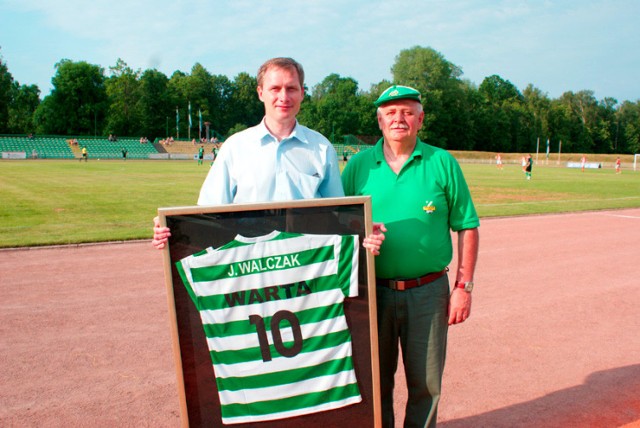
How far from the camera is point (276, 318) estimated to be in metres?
2.80

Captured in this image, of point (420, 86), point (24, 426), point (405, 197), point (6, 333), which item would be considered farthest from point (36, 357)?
point (420, 86)

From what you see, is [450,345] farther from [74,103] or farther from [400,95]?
[74,103]

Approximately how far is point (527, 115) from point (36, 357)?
12316 centimetres

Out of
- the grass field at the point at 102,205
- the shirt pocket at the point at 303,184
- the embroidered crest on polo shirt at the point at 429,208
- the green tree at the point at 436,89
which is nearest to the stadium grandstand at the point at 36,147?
the grass field at the point at 102,205

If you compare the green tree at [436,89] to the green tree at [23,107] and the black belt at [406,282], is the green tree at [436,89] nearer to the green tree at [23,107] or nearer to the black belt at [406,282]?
the green tree at [23,107]

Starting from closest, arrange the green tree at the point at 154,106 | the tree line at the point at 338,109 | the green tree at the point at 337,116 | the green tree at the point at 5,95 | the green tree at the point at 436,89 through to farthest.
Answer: the green tree at the point at 5,95, the tree line at the point at 338,109, the green tree at the point at 154,106, the green tree at the point at 436,89, the green tree at the point at 337,116

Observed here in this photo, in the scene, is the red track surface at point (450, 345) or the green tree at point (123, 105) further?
the green tree at point (123, 105)

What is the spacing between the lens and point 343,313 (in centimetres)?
289

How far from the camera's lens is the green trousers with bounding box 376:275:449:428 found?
3168 millimetres

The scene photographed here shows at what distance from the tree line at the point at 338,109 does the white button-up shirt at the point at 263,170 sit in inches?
3605

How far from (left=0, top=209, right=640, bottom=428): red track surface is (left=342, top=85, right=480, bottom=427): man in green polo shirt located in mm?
1178

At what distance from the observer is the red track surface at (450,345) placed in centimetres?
421

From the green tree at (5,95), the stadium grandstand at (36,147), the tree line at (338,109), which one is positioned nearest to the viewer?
the stadium grandstand at (36,147)

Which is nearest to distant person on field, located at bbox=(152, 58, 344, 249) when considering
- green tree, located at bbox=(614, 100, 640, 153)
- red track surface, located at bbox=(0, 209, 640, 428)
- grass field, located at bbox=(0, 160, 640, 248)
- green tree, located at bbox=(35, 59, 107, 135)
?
→ red track surface, located at bbox=(0, 209, 640, 428)
